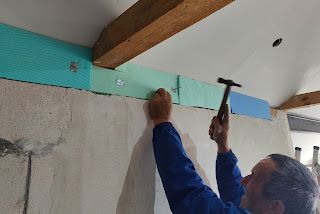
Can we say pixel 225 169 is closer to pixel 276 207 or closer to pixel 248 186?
pixel 248 186

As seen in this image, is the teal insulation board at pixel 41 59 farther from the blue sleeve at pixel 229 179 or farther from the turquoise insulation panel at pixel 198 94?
the blue sleeve at pixel 229 179

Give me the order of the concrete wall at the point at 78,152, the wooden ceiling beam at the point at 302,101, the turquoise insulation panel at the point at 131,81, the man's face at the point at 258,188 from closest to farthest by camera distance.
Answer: the concrete wall at the point at 78,152 < the man's face at the point at 258,188 < the turquoise insulation panel at the point at 131,81 < the wooden ceiling beam at the point at 302,101

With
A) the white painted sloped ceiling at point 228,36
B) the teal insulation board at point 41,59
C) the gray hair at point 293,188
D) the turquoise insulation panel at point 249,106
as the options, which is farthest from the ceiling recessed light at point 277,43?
the teal insulation board at point 41,59

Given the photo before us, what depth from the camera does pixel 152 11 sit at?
33.4 inches

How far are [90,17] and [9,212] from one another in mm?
791

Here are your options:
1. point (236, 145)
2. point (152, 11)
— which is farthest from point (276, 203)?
point (152, 11)

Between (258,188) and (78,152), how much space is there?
77 centimetres

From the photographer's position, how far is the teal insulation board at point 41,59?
0.93 meters

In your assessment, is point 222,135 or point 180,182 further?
point 222,135

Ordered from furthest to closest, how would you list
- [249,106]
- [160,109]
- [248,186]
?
[249,106]
[160,109]
[248,186]

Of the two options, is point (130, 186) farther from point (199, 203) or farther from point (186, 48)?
point (186, 48)

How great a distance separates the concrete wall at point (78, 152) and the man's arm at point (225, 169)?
6.8 inches

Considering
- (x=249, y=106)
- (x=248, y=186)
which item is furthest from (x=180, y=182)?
(x=249, y=106)

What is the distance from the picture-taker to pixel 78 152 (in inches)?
40.6
